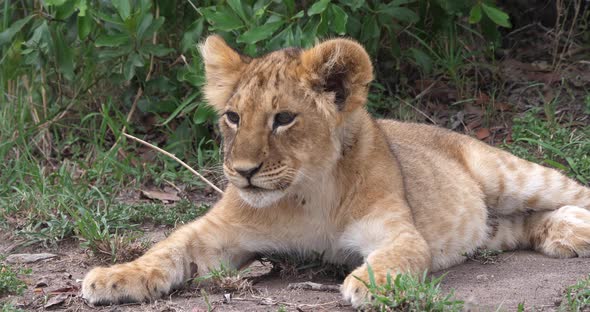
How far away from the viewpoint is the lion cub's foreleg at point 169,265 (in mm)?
4207

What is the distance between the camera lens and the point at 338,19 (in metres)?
5.82

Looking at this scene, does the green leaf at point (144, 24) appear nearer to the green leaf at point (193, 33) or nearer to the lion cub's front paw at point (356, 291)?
the green leaf at point (193, 33)

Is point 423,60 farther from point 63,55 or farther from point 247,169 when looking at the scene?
point 247,169

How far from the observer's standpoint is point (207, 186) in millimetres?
6898

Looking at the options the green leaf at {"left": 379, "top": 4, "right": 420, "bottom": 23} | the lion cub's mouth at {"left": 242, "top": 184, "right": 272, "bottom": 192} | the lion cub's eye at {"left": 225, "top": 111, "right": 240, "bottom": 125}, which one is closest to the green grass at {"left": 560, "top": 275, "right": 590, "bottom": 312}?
the lion cub's mouth at {"left": 242, "top": 184, "right": 272, "bottom": 192}

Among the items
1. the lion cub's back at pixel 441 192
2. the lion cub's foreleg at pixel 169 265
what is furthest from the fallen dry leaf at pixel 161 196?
the lion cub's foreleg at pixel 169 265

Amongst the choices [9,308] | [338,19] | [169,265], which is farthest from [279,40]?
[9,308]

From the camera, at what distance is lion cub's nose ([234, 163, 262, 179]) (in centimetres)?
417

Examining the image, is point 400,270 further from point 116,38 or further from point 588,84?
point 588,84

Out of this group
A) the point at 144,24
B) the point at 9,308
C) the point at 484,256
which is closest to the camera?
the point at 9,308

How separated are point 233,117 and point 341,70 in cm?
53

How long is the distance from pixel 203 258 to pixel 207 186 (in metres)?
2.25

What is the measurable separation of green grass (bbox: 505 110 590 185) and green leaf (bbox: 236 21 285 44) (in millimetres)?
2127

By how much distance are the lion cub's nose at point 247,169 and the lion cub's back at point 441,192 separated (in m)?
1.21
